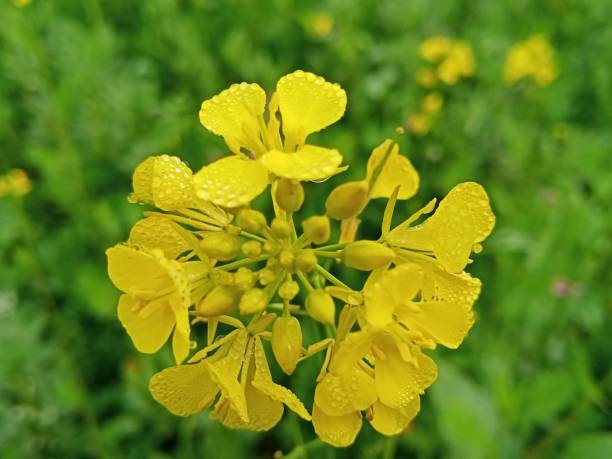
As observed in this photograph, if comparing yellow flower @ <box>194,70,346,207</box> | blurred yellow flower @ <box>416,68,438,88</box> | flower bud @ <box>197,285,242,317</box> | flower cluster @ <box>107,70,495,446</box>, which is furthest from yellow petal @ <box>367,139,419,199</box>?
blurred yellow flower @ <box>416,68,438,88</box>

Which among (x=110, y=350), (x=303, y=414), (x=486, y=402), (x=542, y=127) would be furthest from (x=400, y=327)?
(x=542, y=127)

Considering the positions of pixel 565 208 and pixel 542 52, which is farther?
pixel 542 52

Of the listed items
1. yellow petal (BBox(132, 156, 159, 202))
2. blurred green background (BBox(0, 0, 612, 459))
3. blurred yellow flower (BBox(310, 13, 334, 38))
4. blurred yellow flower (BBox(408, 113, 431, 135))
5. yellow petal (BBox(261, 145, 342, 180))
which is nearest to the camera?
yellow petal (BBox(261, 145, 342, 180))

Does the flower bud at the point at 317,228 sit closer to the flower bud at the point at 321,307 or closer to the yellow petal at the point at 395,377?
the flower bud at the point at 321,307

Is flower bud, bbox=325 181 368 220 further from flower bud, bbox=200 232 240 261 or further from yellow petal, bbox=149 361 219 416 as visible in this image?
yellow petal, bbox=149 361 219 416

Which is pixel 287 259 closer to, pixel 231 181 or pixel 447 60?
pixel 231 181

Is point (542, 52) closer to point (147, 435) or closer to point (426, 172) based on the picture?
point (426, 172)
